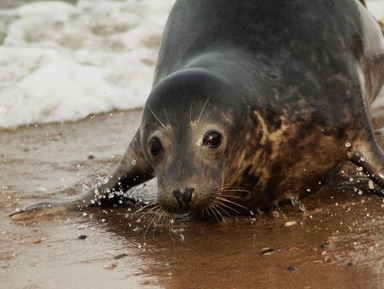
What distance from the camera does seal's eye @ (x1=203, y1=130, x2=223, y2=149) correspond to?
13.5ft

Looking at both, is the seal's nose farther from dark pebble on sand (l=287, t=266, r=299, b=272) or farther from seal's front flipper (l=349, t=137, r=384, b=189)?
seal's front flipper (l=349, t=137, r=384, b=189)

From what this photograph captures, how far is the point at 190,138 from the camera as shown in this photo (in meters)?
4.11

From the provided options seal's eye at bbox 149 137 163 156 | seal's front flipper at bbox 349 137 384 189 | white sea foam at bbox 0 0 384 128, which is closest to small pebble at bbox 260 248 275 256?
seal's eye at bbox 149 137 163 156

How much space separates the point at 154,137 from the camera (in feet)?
14.0

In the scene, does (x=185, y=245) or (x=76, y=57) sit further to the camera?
(x=76, y=57)

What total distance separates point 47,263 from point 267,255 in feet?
3.76

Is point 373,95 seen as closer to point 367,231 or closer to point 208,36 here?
point 208,36

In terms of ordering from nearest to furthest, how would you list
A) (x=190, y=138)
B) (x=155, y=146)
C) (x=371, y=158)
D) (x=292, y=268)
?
(x=292, y=268)
(x=190, y=138)
(x=155, y=146)
(x=371, y=158)

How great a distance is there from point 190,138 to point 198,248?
595 millimetres

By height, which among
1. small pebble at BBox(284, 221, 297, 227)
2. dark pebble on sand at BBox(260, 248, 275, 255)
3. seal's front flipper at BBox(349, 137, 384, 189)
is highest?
seal's front flipper at BBox(349, 137, 384, 189)

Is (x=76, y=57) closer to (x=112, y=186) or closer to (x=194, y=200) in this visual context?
(x=112, y=186)

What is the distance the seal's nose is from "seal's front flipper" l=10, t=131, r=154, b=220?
47.7 inches

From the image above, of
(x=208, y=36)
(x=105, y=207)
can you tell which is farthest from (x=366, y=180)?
(x=105, y=207)

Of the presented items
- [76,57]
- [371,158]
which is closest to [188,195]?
[371,158]
